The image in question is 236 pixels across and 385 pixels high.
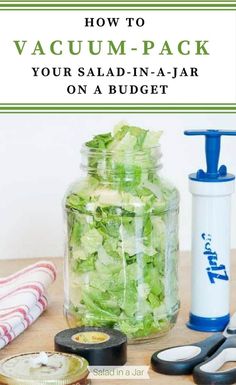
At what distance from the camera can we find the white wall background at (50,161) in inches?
61.5

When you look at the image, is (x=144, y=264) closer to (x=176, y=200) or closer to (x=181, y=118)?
(x=176, y=200)

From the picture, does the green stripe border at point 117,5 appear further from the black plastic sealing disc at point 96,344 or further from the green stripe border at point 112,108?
the black plastic sealing disc at point 96,344

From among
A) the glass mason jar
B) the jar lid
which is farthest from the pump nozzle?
the jar lid

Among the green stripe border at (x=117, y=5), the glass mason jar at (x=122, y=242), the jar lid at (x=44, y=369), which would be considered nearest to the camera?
the jar lid at (x=44, y=369)

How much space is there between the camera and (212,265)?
120 cm

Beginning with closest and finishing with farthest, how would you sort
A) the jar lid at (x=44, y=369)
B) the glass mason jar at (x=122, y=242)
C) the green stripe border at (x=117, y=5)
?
the jar lid at (x=44, y=369) < the glass mason jar at (x=122, y=242) < the green stripe border at (x=117, y=5)

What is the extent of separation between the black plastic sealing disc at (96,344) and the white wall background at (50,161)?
1.68 ft

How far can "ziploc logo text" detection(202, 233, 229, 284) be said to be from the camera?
119cm

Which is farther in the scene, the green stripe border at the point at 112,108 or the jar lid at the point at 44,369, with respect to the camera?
the green stripe border at the point at 112,108

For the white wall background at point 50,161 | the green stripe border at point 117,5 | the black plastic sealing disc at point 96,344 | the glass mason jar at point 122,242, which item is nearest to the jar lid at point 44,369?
the black plastic sealing disc at point 96,344

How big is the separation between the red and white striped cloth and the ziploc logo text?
0.21 meters

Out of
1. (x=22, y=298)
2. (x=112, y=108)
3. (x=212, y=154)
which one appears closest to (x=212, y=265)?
(x=212, y=154)

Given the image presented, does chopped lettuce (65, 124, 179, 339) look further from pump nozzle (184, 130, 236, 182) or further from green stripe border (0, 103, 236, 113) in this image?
green stripe border (0, 103, 236, 113)

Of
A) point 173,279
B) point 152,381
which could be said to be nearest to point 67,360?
point 152,381
